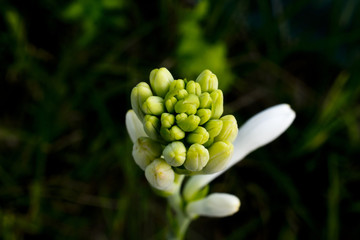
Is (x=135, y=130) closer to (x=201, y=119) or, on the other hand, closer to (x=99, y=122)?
(x=201, y=119)

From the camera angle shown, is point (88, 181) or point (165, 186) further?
point (88, 181)

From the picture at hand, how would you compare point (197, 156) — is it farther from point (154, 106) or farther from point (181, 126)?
point (154, 106)

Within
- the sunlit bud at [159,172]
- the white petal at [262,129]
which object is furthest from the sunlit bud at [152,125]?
the white petal at [262,129]

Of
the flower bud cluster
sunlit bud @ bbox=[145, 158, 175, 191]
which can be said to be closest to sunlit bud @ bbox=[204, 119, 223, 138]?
the flower bud cluster

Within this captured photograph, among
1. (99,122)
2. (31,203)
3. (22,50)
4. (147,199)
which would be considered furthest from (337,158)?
(22,50)

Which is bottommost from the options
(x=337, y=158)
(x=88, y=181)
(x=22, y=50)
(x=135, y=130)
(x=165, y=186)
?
(x=165, y=186)

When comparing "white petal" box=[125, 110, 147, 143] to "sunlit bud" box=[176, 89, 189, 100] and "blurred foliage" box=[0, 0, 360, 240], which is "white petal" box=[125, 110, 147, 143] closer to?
"sunlit bud" box=[176, 89, 189, 100]
